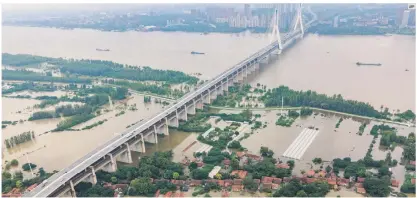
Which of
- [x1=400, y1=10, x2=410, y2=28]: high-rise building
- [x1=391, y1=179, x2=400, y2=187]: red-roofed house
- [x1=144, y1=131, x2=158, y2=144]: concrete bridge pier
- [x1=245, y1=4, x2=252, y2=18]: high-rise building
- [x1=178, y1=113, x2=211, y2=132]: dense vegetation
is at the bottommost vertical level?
[x1=391, y1=179, x2=400, y2=187]: red-roofed house

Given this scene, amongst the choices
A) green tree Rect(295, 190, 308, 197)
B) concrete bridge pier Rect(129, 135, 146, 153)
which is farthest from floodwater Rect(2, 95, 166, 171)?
green tree Rect(295, 190, 308, 197)

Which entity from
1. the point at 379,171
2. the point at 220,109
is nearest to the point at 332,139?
the point at 379,171

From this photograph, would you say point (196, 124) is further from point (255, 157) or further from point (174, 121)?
point (255, 157)

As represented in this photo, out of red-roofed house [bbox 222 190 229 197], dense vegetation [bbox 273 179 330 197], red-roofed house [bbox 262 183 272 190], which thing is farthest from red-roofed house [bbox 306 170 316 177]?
red-roofed house [bbox 222 190 229 197]

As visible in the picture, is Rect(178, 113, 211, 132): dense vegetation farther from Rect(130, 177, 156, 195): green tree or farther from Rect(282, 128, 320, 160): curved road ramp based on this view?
Rect(130, 177, 156, 195): green tree

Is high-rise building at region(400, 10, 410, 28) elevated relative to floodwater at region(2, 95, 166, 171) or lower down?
elevated

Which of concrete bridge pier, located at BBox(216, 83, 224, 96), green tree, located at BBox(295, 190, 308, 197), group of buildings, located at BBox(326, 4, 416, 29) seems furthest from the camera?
group of buildings, located at BBox(326, 4, 416, 29)

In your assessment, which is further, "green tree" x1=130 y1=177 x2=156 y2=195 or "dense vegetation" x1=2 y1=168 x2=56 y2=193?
"dense vegetation" x1=2 y1=168 x2=56 y2=193

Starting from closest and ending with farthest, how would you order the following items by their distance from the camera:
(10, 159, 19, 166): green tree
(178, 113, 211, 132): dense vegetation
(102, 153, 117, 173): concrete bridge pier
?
(102, 153, 117, 173): concrete bridge pier, (10, 159, 19, 166): green tree, (178, 113, 211, 132): dense vegetation
